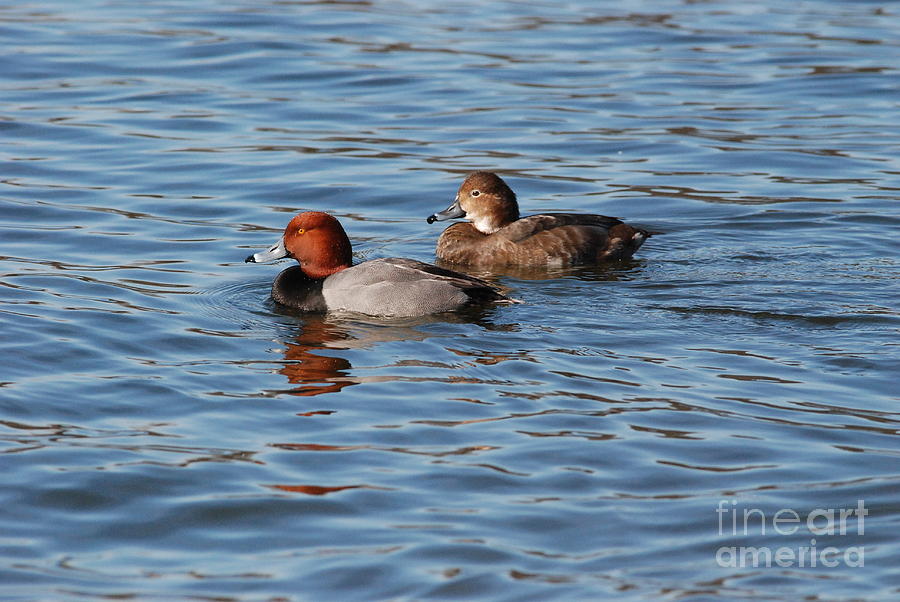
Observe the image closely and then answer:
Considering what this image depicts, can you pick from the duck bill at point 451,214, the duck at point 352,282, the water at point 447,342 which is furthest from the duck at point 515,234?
the duck at point 352,282

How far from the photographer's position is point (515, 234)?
10.8 m

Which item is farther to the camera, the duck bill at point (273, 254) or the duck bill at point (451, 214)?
the duck bill at point (451, 214)

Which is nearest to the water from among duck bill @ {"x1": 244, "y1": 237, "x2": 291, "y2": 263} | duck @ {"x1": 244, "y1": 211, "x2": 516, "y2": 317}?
duck @ {"x1": 244, "y1": 211, "x2": 516, "y2": 317}

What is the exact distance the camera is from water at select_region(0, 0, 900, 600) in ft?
18.8

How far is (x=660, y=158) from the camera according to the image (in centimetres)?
1395

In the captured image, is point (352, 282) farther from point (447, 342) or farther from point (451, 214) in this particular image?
point (451, 214)

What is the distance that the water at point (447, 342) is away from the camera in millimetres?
5734

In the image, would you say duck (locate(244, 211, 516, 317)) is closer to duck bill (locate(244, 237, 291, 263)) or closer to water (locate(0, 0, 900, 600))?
duck bill (locate(244, 237, 291, 263))

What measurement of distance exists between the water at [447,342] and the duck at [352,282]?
16cm

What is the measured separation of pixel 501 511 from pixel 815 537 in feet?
4.44

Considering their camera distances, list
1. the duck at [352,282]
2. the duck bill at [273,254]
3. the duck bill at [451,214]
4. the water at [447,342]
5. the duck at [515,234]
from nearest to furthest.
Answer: the water at [447,342]
the duck at [352,282]
the duck bill at [273,254]
the duck at [515,234]
the duck bill at [451,214]

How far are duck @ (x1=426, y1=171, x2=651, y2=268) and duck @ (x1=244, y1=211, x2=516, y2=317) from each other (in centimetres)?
103

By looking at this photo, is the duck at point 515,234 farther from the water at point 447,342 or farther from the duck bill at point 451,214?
the water at point 447,342

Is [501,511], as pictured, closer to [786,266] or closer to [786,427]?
[786,427]
